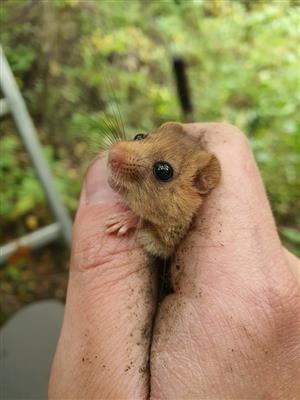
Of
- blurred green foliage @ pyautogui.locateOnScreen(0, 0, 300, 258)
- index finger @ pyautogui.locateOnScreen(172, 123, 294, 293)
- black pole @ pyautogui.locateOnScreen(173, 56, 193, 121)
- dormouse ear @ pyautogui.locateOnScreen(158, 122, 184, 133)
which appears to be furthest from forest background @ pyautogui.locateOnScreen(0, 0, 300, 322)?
index finger @ pyautogui.locateOnScreen(172, 123, 294, 293)

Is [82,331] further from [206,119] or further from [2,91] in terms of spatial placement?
[206,119]

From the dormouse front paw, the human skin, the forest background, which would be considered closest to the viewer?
the human skin

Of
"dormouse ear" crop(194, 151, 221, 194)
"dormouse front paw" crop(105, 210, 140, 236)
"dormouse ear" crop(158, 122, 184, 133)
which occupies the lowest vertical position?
"dormouse front paw" crop(105, 210, 140, 236)

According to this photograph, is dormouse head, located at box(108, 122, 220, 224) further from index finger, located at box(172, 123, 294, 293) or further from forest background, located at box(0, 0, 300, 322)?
forest background, located at box(0, 0, 300, 322)

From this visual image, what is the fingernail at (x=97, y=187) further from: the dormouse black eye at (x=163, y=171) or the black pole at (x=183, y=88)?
the black pole at (x=183, y=88)

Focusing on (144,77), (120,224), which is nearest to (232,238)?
(120,224)

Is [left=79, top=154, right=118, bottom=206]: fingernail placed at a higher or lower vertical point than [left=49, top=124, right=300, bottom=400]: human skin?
higher

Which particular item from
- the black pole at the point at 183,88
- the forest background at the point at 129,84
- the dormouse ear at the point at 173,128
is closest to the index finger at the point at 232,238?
the dormouse ear at the point at 173,128
